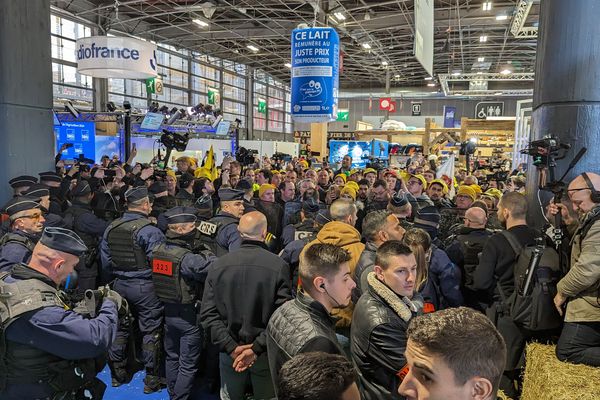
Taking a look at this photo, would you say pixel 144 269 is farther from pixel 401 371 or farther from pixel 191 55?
pixel 191 55

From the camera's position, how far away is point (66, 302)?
263 centimetres

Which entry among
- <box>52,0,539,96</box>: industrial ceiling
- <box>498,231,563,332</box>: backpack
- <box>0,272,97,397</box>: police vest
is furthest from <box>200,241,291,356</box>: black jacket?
<box>52,0,539,96</box>: industrial ceiling

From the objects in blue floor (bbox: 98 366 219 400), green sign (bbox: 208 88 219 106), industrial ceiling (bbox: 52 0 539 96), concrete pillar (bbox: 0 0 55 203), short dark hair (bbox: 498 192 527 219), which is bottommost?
blue floor (bbox: 98 366 219 400)

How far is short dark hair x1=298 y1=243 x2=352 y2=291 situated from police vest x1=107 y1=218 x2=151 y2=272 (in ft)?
7.09

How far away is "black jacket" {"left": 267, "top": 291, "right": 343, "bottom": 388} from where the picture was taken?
2.09 metres

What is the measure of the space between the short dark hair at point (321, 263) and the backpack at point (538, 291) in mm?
1506

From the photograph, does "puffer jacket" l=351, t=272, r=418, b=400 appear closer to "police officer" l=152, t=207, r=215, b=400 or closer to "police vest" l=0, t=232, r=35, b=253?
"police officer" l=152, t=207, r=215, b=400

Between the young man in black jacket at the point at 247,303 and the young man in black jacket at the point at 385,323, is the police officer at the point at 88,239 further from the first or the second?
the young man in black jacket at the point at 385,323

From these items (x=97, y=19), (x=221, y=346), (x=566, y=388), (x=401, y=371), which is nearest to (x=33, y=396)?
(x=221, y=346)

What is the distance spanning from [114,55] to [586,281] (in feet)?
25.2

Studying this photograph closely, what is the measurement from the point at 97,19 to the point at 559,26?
1837 centimetres

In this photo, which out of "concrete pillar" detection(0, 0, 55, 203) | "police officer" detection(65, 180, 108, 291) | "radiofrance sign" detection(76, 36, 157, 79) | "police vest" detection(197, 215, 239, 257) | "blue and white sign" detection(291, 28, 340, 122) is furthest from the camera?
"blue and white sign" detection(291, 28, 340, 122)

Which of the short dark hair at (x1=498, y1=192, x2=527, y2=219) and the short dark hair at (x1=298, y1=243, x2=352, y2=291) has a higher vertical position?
the short dark hair at (x1=498, y1=192, x2=527, y2=219)

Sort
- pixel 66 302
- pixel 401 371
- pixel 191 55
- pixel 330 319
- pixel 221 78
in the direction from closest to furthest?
pixel 401 371
pixel 330 319
pixel 66 302
pixel 191 55
pixel 221 78
